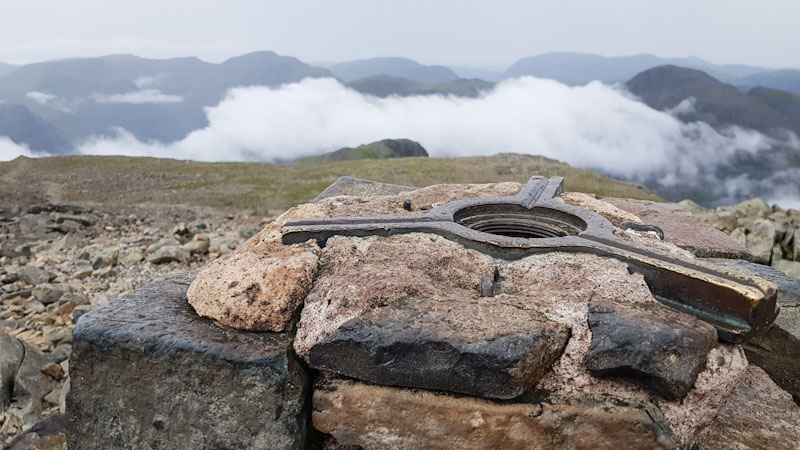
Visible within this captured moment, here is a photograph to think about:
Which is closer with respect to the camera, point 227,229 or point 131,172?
point 227,229

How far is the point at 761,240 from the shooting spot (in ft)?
31.8

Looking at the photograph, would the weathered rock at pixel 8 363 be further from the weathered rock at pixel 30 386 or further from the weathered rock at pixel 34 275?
the weathered rock at pixel 34 275

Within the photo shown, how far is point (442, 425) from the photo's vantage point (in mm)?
2963

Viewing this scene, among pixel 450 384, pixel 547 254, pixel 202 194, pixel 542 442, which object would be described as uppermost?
pixel 547 254

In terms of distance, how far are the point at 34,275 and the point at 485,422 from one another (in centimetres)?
802

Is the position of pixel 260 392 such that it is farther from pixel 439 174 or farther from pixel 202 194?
pixel 439 174

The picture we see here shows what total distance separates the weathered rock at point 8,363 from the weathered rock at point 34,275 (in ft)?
10.1

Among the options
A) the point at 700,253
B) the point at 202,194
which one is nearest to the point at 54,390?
the point at 700,253

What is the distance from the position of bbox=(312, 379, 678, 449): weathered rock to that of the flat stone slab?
342 millimetres

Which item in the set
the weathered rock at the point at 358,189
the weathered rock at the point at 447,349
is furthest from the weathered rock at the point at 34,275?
the weathered rock at the point at 447,349

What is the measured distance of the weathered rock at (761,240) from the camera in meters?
8.57

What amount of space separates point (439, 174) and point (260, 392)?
22.4 metres

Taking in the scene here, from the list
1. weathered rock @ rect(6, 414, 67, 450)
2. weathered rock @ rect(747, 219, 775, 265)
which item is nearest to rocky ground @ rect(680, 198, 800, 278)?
weathered rock @ rect(747, 219, 775, 265)

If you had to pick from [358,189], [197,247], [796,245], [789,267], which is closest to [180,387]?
[358,189]
